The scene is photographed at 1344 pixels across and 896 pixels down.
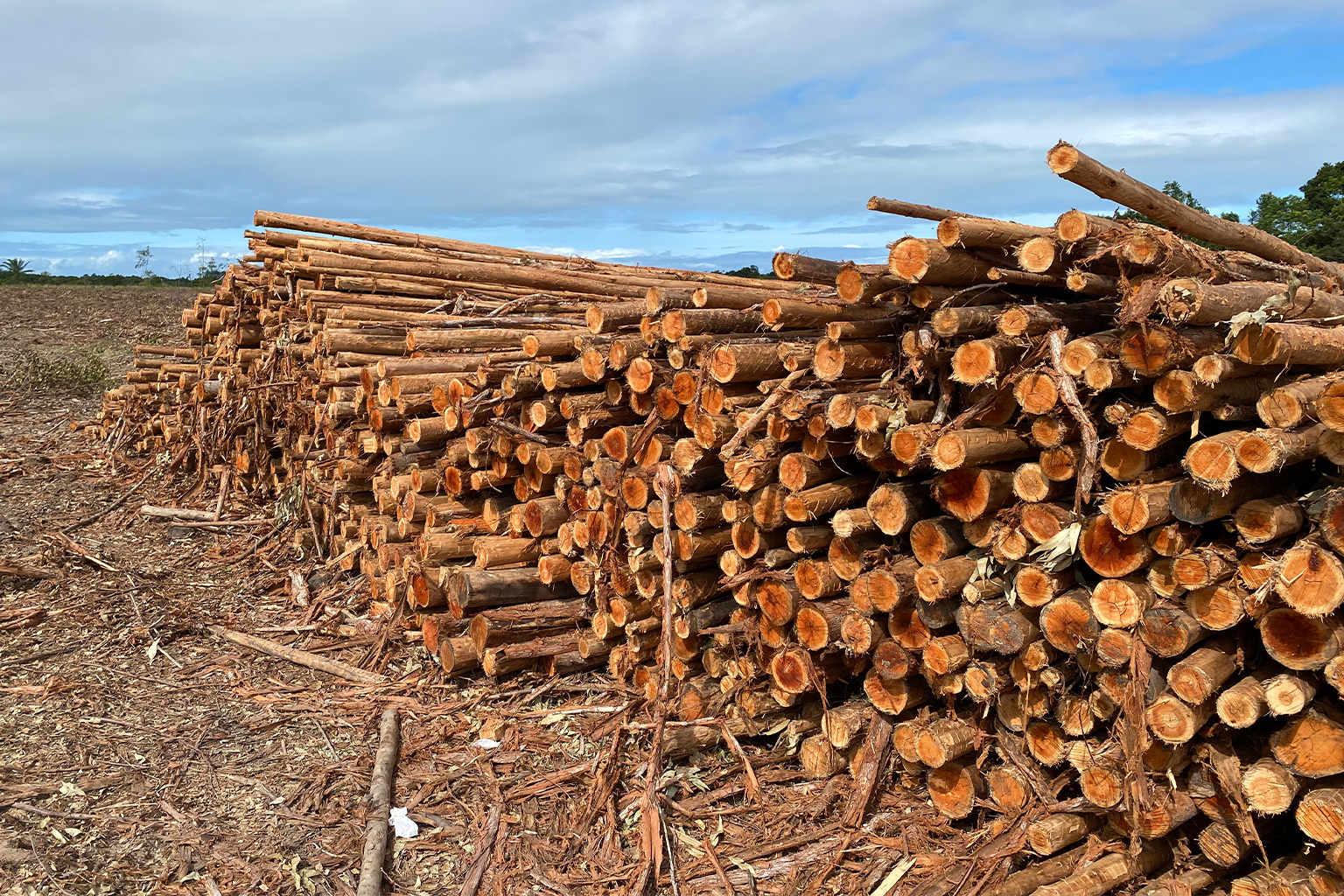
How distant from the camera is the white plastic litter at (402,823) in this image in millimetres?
4180

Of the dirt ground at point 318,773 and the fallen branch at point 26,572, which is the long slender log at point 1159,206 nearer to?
the dirt ground at point 318,773

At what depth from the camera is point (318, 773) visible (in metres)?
4.65

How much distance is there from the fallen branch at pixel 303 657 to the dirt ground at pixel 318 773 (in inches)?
2.4

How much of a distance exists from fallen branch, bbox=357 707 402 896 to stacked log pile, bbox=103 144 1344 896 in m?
0.65

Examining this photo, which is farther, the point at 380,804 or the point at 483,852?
the point at 380,804

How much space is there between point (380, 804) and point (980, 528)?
305 cm

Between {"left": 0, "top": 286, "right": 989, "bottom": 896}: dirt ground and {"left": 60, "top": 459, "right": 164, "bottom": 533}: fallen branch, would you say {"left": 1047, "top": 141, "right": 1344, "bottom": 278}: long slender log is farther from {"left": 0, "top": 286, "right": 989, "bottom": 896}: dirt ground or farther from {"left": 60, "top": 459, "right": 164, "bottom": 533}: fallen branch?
{"left": 60, "top": 459, "right": 164, "bottom": 533}: fallen branch

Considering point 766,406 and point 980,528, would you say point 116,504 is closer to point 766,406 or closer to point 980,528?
point 766,406

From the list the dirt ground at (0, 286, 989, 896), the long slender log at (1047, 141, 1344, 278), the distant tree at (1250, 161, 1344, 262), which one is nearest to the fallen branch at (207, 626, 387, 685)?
the dirt ground at (0, 286, 989, 896)

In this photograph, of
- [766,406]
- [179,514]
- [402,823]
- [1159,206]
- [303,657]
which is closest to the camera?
[1159,206]

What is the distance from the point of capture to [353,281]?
8.15m

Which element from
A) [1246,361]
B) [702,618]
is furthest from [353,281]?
[1246,361]

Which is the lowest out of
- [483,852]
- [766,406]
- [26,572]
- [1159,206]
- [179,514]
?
[483,852]

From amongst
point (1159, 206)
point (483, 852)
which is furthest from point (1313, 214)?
point (483, 852)
